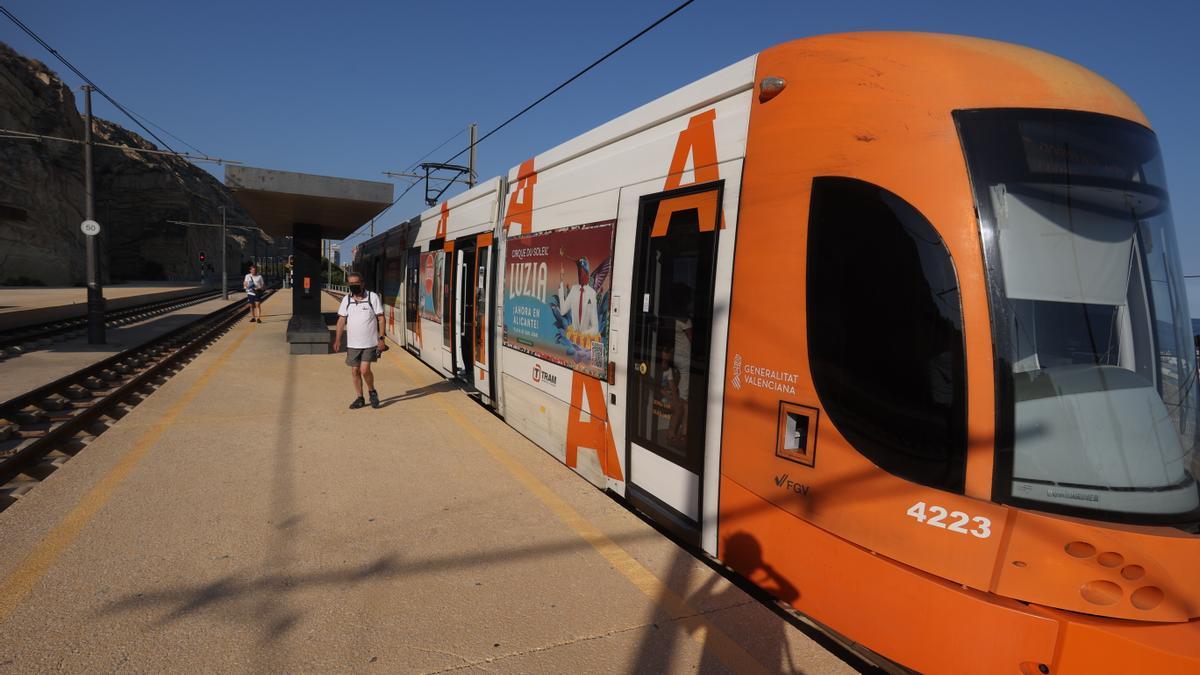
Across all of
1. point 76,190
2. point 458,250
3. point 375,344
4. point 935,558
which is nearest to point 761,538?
point 935,558

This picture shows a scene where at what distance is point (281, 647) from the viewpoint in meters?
2.81

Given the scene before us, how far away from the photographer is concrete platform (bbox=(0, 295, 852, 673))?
2805 millimetres

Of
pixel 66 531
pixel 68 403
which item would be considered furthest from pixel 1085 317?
pixel 68 403

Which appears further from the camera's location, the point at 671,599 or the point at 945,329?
the point at 671,599

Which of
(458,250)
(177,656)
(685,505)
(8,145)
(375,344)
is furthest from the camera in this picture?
(8,145)

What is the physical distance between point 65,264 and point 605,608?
56743 mm

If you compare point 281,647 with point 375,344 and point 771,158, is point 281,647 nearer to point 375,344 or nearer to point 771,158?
point 771,158

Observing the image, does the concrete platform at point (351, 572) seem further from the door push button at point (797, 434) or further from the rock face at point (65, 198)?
the rock face at point (65, 198)

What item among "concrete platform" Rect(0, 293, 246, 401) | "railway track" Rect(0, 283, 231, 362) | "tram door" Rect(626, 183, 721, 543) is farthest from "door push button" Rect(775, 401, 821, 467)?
"railway track" Rect(0, 283, 231, 362)

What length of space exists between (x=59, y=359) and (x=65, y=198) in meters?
48.7

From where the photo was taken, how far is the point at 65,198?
154 feet

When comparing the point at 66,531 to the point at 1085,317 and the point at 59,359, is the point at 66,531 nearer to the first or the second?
the point at 1085,317

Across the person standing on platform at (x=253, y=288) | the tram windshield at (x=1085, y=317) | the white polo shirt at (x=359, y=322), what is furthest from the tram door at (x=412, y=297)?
the tram windshield at (x=1085, y=317)

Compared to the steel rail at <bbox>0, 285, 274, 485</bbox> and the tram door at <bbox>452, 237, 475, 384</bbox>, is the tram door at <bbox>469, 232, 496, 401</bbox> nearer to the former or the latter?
the tram door at <bbox>452, 237, 475, 384</bbox>
